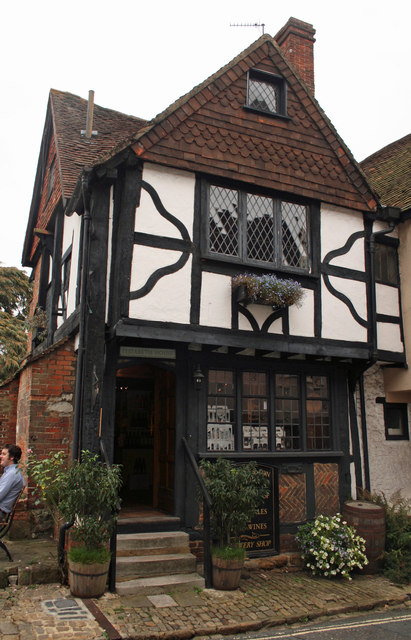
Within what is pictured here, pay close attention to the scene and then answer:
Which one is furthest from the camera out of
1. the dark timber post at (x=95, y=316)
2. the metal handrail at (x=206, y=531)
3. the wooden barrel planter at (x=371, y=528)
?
the wooden barrel planter at (x=371, y=528)

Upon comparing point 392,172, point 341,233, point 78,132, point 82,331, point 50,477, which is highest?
point 78,132

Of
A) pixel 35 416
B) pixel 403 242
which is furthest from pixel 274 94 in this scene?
pixel 35 416

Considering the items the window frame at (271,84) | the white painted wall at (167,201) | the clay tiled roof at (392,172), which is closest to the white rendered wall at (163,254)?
the white painted wall at (167,201)

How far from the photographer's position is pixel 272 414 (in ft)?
29.9

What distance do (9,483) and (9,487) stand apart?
0.18 feet

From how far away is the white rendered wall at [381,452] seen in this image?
10.1 m

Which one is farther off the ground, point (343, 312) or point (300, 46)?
point (300, 46)

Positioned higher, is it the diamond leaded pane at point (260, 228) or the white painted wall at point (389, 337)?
the diamond leaded pane at point (260, 228)

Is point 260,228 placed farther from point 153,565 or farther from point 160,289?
point 153,565

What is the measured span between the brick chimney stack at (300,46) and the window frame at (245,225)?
393cm

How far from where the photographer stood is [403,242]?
35.8ft

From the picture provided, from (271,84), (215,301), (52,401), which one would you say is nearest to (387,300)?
(215,301)

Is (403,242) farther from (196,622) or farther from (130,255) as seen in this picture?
(196,622)

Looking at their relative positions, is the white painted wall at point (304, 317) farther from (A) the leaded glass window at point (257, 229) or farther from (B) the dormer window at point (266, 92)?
(B) the dormer window at point (266, 92)
